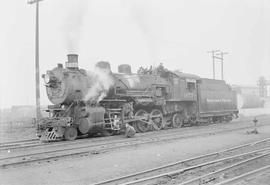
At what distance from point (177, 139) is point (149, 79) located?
18.4 ft

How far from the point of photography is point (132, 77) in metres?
17.3

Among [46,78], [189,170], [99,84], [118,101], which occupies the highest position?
[46,78]

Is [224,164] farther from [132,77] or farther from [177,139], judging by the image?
[132,77]

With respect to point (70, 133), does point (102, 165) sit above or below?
A: below

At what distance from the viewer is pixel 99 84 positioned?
1543cm

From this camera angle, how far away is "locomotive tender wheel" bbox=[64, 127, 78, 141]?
45.8ft

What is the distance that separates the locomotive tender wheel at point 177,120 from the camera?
1977 centimetres

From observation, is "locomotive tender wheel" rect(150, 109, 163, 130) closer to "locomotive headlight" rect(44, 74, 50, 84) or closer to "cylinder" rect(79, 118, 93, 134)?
"cylinder" rect(79, 118, 93, 134)

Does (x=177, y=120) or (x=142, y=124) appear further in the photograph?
(x=177, y=120)

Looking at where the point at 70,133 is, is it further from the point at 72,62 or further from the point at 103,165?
the point at 103,165

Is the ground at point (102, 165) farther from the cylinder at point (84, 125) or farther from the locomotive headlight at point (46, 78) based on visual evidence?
the locomotive headlight at point (46, 78)

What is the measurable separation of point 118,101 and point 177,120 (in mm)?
5424

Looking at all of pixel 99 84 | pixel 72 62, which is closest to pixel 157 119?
pixel 99 84

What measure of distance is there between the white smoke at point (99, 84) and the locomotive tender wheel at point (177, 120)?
18.6 feet
